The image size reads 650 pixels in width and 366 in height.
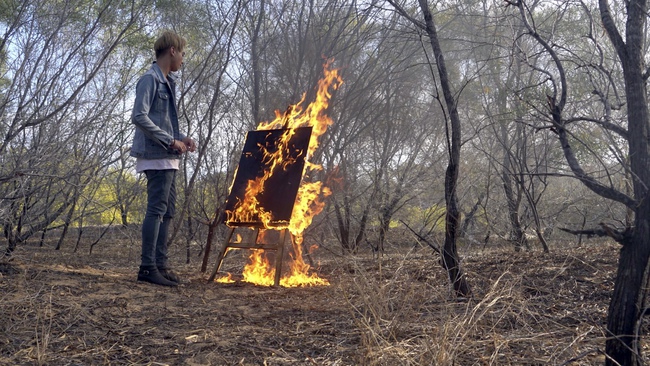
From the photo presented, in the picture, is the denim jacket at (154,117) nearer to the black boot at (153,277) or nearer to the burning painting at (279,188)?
the burning painting at (279,188)

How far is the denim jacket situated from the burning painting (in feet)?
2.53

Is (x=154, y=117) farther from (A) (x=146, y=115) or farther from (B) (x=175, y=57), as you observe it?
(B) (x=175, y=57)

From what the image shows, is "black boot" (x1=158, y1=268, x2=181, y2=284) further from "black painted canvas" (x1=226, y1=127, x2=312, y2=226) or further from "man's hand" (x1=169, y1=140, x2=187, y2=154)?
"man's hand" (x1=169, y1=140, x2=187, y2=154)

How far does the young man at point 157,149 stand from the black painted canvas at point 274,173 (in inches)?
27.1

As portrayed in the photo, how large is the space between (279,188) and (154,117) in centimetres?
127

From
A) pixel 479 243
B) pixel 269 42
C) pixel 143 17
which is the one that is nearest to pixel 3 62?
pixel 143 17

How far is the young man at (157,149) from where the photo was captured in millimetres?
4863

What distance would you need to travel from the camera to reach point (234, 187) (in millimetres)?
5648

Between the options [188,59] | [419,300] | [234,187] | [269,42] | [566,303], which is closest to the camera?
[419,300]

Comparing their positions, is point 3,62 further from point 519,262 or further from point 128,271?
point 519,262

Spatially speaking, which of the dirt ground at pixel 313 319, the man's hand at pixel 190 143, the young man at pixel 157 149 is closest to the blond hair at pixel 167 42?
the young man at pixel 157 149

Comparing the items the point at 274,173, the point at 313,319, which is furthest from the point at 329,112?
the point at 313,319

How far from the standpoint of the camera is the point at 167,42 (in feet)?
16.7

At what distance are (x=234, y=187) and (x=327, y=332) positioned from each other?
2.72 m
